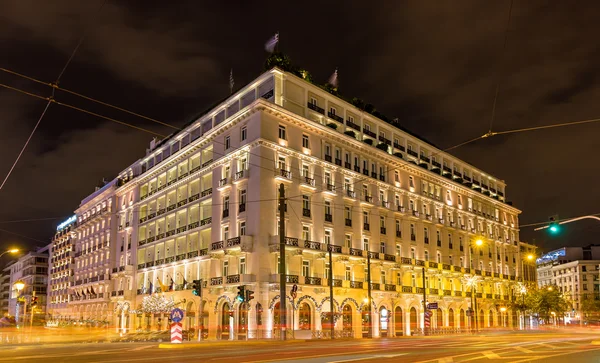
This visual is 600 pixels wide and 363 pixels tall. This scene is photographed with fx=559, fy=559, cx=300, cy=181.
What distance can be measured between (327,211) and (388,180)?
11632 millimetres

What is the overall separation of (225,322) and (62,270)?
219ft

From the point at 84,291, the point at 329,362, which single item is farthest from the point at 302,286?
the point at 84,291

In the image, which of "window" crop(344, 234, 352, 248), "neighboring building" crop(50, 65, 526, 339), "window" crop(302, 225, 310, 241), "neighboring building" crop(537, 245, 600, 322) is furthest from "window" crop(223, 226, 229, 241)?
"neighboring building" crop(537, 245, 600, 322)

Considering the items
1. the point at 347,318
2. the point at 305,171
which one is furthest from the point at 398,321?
the point at 305,171

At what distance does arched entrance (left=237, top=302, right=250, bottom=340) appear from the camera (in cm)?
4653

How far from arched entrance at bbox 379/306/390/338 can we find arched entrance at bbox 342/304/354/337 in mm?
4959

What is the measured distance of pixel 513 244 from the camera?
290 feet

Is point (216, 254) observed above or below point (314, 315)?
above

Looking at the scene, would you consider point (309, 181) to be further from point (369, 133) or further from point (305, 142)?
point (369, 133)

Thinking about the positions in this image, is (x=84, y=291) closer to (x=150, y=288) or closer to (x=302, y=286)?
(x=150, y=288)

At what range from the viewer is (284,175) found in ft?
160

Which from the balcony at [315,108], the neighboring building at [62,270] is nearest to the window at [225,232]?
the balcony at [315,108]

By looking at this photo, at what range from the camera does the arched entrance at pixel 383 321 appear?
187 ft

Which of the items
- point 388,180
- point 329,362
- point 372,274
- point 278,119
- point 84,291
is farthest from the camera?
point 84,291
